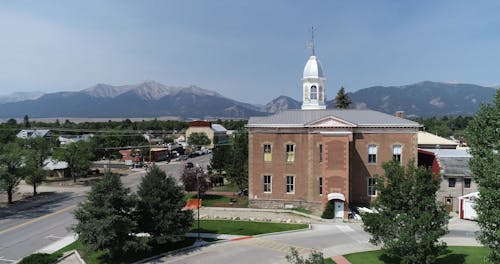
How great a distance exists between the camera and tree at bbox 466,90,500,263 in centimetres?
1895

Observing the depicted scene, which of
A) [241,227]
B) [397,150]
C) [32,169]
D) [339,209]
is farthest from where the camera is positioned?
[32,169]

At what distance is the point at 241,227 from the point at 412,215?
693 inches

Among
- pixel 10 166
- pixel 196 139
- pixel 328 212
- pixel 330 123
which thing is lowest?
pixel 328 212

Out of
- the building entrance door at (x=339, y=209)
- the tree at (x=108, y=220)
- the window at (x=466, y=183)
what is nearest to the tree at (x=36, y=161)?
the tree at (x=108, y=220)

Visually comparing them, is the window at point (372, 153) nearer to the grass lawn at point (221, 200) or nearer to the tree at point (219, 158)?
the grass lawn at point (221, 200)

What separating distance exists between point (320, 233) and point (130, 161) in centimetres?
6489

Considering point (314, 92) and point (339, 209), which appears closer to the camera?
point (339, 209)

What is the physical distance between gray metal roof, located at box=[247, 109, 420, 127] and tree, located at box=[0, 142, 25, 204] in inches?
1083

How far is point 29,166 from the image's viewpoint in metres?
50.6

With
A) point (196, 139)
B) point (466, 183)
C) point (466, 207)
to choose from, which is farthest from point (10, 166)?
point (196, 139)

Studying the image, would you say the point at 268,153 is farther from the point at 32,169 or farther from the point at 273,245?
the point at 32,169

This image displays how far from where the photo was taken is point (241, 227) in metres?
37.6

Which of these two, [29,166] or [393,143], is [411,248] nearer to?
[393,143]

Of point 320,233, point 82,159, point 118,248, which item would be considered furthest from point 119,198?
point 82,159
